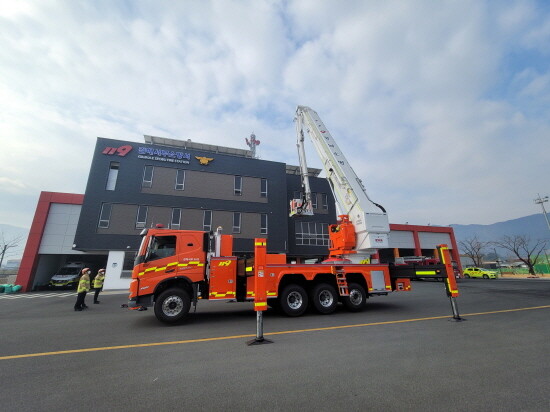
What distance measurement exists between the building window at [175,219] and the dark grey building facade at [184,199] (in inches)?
3.4

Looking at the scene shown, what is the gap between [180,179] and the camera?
24375mm

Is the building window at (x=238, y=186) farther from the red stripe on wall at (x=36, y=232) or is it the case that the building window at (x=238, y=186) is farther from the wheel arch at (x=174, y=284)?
the wheel arch at (x=174, y=284)

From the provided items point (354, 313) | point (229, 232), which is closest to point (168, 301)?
point (354, 313)

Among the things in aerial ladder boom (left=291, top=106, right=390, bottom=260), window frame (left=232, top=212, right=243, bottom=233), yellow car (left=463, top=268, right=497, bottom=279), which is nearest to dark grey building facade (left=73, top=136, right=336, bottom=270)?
window frame (left=232, top=212, right=243, bottom=233)

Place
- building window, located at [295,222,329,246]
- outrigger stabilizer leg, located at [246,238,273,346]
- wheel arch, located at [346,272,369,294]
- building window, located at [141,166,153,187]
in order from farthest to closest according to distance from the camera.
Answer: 1. building window, located at [295,222,329,246]
2. building window, located at [141,166,153,187]
3. wheel arch, located at [346,272,369,294]
4. outrigger stabilizer leg, located at [246,238,273,346]

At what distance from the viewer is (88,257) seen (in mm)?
27156

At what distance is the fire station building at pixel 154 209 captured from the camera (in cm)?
2116

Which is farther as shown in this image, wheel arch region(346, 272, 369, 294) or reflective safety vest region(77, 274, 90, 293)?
reflective safety vest region(77, 274, 90, 293)

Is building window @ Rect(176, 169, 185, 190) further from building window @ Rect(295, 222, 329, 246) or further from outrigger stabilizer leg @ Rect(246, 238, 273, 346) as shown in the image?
outrigger stabilizer leg @ Rect(246, 238, 273, 346)

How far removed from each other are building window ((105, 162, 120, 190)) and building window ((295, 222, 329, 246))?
62.3ft

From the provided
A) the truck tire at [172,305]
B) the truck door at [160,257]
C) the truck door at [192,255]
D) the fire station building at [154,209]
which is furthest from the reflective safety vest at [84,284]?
the fire station building at [154,209]

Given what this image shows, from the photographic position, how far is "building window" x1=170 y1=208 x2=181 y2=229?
23.2 meters

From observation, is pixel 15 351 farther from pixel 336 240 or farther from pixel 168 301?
pixel 336 240

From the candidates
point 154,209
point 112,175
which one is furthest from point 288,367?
point 112,175
